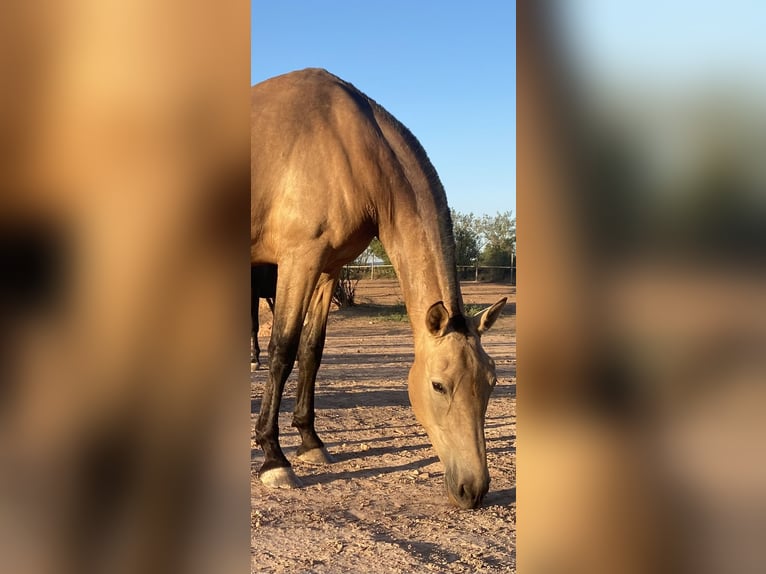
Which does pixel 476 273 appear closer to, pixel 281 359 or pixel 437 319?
pixel 281 359

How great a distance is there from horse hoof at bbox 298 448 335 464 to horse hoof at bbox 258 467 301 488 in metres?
0.53

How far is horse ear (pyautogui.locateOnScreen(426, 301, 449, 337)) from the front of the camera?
11.6ft

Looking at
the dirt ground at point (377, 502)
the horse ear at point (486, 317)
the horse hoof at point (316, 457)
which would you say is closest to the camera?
the dirt ground at point (377, 502)

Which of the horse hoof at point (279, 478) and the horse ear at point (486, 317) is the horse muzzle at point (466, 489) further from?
the horse hoof at point (279, 478)

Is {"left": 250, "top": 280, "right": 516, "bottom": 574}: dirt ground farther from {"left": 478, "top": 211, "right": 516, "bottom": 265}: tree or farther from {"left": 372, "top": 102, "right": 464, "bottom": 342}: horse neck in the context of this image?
{"left": 478, "top": 211, "right": 516, "bottom": 265}: tree

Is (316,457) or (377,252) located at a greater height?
(377,252)

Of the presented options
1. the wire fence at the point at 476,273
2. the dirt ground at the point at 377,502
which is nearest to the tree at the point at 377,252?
the wire fence at the point at 476,273

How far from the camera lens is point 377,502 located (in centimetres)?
387
